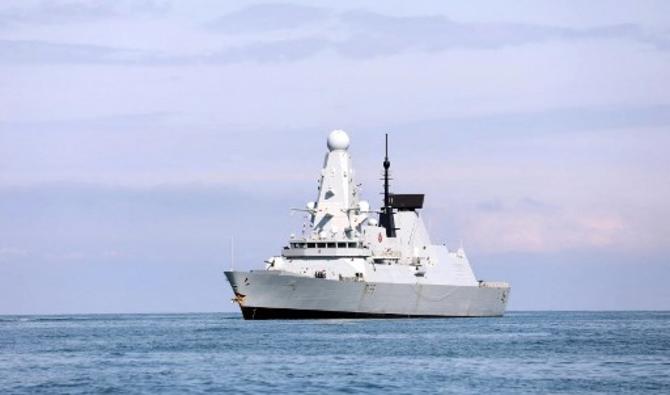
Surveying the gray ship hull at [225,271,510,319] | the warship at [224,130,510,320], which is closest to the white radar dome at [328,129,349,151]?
the warship at [224,130,510,320]

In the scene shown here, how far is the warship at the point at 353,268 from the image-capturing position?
91.1 metres

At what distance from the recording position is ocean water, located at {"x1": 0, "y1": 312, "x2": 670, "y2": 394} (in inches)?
1826

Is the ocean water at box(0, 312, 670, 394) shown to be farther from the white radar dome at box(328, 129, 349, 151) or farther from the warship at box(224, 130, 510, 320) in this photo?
the white radar dome at box(328, 129, 349, 151)

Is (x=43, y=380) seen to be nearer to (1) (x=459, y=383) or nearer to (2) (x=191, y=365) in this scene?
(2) (x=191, y=365)

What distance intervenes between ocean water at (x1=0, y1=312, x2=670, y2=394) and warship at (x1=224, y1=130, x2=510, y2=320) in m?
6.83

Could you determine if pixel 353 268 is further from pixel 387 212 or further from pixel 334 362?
pixel 334 362

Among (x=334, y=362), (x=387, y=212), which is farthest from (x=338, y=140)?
(x=334, y=362)

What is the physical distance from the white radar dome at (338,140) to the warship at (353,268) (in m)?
0.08

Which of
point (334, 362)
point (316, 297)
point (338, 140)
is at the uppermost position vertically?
point (338, 140)

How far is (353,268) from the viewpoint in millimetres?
93625

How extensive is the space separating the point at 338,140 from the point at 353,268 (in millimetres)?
12044

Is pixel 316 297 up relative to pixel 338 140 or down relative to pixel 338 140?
down

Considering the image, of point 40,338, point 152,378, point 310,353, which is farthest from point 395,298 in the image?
point 152,378

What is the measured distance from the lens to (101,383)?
47125 mm
